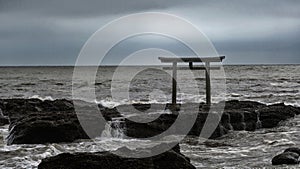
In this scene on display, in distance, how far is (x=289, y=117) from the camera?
61.0 ft

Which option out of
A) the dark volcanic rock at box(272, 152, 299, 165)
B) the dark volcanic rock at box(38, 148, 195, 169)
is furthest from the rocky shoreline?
the dark volcanic rock at box(272, 152, 299, 165)

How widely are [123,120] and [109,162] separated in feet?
22.5

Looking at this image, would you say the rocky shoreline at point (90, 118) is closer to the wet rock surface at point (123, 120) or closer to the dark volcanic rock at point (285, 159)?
the wet rock surface at point (123, 120)

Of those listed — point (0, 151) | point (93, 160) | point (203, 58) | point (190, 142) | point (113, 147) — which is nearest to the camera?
point (93, 160)

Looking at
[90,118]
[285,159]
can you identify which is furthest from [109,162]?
[90,118]

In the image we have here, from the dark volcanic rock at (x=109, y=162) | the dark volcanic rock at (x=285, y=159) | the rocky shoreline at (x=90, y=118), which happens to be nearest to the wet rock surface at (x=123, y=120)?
the rocky shoreline at (x=90, y=118)

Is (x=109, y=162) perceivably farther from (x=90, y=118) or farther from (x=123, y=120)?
(x=123, y=120)

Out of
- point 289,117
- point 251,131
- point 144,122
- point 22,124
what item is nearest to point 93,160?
point 22,124

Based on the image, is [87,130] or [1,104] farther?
[1,104]

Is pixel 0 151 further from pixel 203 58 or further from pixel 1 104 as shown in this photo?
pixel 203 58

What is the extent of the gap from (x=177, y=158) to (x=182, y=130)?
22.1 ft

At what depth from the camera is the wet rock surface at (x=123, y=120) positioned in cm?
1295

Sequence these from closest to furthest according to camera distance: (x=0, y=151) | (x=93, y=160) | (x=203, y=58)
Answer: (x=93, y=160), (x=0, y=151), (x=203, y=58)

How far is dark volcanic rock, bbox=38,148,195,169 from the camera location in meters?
8.35
